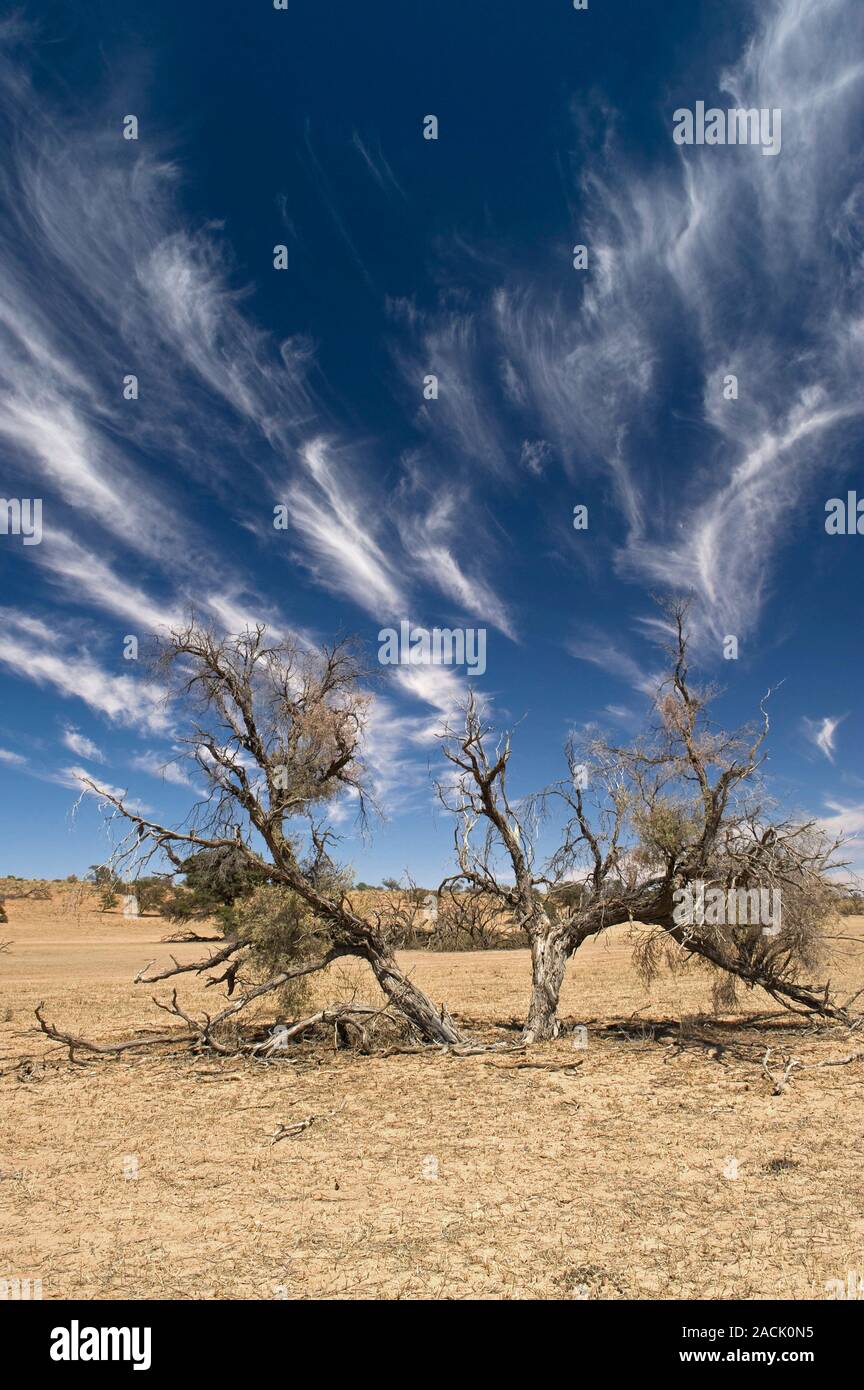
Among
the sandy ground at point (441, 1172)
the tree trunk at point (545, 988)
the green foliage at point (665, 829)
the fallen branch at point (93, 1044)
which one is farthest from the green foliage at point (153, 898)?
the green foliage at point (665, 829)

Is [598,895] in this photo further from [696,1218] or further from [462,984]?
[462,984]

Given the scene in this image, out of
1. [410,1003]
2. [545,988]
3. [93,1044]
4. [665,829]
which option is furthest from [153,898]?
[665,829]

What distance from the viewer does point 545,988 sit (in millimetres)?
13492

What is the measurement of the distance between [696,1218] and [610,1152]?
195 centimetres

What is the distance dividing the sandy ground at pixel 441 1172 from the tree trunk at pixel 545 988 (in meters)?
0.83

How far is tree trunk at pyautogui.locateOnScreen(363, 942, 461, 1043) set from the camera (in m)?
12.8

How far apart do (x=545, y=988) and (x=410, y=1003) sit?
2.48 meters

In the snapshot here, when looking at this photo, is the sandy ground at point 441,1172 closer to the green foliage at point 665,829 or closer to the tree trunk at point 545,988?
the tree trunk at point 545,988

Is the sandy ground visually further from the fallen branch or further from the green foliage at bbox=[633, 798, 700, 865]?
Answer: the green foliage at bbox=[633, 798, 700, 865]

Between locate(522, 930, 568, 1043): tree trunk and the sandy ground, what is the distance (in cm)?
83

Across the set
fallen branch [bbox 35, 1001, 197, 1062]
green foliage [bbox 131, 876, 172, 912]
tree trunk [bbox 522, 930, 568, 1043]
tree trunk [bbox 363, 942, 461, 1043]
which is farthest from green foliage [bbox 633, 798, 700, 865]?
green foliage [bbox 131, 876, 172, 912]

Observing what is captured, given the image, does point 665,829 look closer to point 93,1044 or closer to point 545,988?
point 545,988
